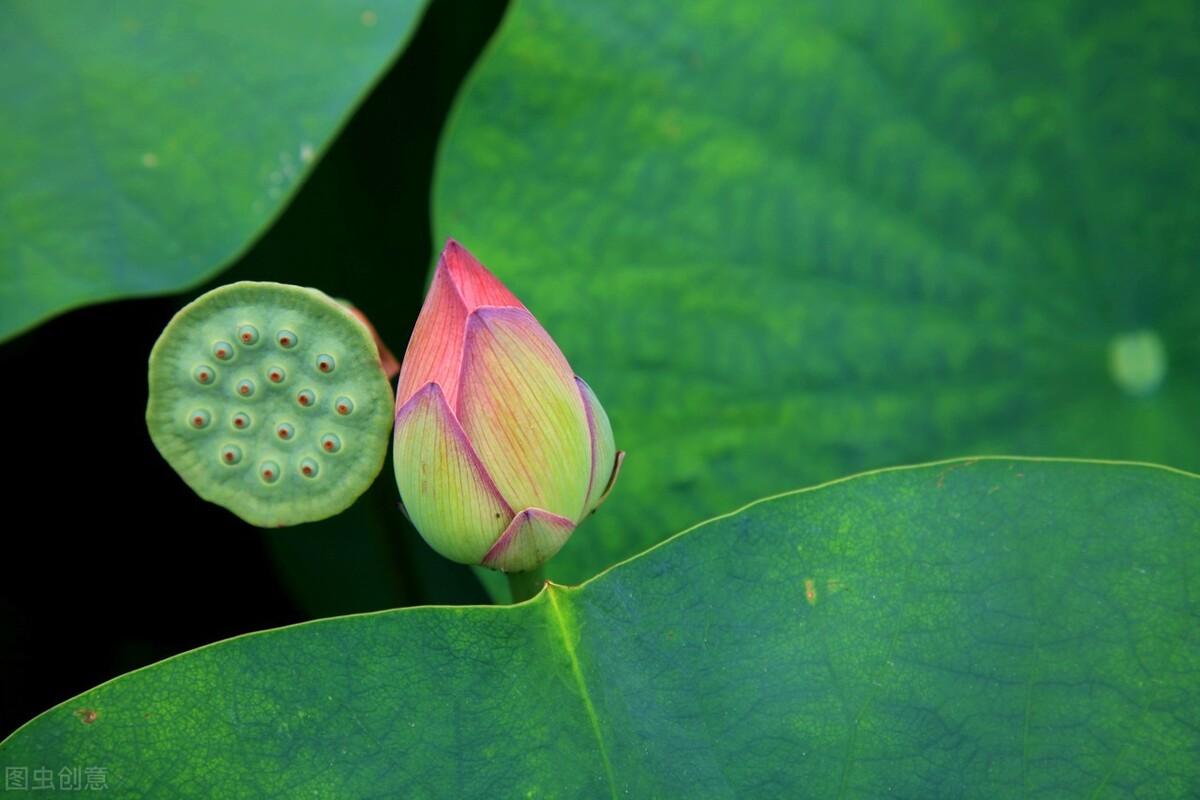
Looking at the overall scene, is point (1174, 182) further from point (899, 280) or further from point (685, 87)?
point (685, 87)

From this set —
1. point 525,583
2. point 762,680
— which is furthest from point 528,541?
point 762,680

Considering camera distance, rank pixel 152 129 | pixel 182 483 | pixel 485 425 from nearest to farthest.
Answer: pixel 485 425
pixel 152 129
pixel 182 483

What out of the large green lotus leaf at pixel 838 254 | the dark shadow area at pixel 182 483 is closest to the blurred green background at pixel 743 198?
the large green lotus leaf at pixel 838 254

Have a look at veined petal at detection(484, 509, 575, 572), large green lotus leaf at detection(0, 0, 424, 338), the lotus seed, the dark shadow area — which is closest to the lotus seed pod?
the lotus seed

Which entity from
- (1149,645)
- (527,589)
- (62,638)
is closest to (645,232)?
(527,589)

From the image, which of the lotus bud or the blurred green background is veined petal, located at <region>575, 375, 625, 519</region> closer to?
the lotus bud

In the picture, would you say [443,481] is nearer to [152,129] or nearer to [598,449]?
[598,449]

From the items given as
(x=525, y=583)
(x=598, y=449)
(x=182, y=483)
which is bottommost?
(x=182, y=483)
